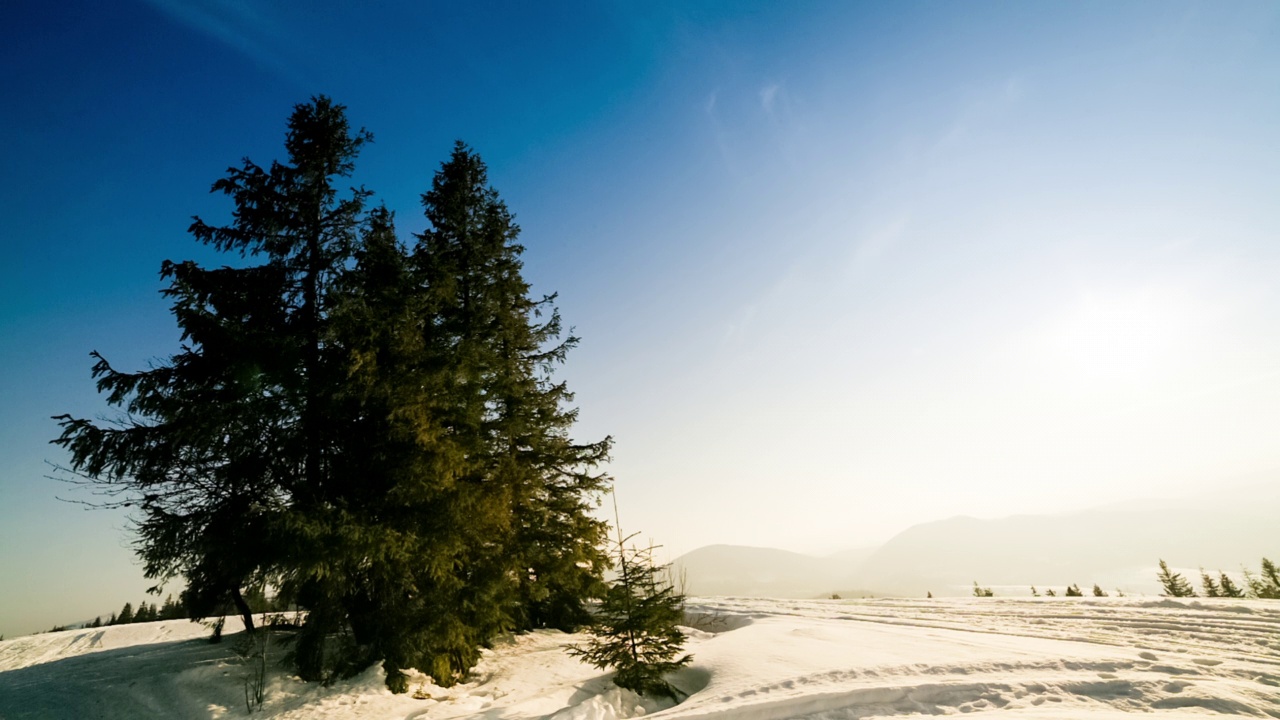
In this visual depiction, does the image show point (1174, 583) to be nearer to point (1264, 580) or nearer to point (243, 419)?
point (1264, 580)

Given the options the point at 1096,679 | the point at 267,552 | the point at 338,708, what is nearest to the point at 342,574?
the point at 267,552

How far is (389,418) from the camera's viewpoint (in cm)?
859

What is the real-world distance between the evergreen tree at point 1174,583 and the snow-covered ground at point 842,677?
12234 mm

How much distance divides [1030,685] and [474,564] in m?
9.47

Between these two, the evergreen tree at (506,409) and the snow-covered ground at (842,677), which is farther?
the evergreen tree at (506,409)

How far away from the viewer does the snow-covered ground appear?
240 inches

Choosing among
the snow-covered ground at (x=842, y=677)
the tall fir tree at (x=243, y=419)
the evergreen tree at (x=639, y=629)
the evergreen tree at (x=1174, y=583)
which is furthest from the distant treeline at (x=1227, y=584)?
the tall fir tree at (x=243, y=419)

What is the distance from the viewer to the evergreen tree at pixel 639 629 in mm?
8344

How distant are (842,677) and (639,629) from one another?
3.21 metres

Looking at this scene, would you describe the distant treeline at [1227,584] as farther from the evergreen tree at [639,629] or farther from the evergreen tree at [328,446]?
the evergreen tree at [328,446]

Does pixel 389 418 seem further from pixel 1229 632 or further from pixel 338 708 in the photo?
pixel 1229 632

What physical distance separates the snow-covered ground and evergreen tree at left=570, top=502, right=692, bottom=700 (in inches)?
16.3

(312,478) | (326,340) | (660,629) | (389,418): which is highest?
(326,340)

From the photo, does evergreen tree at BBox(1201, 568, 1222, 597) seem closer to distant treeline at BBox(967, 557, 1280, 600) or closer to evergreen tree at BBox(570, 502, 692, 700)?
distant treeline at BBox(967, 557, 1280, 600)
